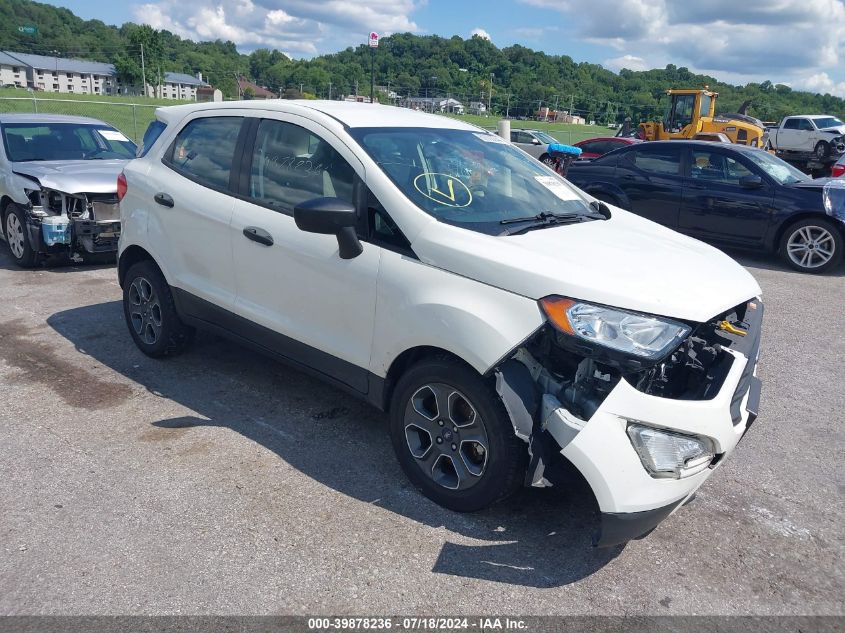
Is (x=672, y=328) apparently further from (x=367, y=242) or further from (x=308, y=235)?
(x=308, y=235)

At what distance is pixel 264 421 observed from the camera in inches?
168

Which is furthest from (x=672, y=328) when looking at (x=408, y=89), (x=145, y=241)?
(x=408, y=89)

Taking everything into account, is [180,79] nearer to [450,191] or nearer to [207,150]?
[207,150]

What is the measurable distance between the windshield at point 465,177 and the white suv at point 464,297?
14 millimetres

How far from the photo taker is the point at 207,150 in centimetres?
460

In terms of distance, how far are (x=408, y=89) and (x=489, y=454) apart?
6072 cm

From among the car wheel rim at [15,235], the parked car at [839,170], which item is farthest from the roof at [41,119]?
the parked car at [839,170]

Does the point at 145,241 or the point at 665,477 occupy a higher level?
the point at 145,241

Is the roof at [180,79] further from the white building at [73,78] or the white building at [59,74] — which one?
the white building at [59,74]

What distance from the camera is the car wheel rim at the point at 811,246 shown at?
354 inches

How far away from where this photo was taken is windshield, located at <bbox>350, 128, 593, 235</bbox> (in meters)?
3.55

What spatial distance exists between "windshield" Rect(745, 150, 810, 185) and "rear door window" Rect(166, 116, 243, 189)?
758 centimetres

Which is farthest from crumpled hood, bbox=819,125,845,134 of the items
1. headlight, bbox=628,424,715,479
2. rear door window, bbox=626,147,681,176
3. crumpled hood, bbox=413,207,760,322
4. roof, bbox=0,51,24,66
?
roof, bbox=0,51,24,66

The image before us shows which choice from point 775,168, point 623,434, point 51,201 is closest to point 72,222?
point 51,201
